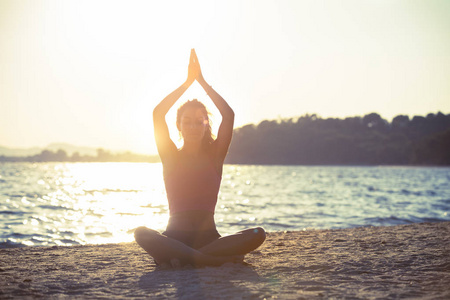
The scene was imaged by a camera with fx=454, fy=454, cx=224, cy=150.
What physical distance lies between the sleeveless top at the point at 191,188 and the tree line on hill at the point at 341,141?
105m

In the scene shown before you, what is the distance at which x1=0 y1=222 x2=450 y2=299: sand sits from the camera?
4484 mm

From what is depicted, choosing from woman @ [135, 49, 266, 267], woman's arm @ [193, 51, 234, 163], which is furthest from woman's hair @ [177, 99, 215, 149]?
woman's arm @ [193, 51, 234, 163]


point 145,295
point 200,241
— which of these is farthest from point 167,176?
point 145,295

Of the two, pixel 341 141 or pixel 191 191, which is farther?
pixel 341 141

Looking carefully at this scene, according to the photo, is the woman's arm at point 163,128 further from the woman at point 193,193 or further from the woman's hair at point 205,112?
the woman's hair at point 205,112

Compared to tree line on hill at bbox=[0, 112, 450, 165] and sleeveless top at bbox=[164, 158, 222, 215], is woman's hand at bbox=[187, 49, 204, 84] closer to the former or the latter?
sleeveless top at bbox=[164, 158, 222, 215]

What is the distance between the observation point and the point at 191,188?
19.3ft

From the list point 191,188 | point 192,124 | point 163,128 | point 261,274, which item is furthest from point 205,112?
point 261,274

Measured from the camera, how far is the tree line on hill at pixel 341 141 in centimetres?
10887

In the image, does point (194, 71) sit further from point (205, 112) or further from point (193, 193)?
point (193, 193)

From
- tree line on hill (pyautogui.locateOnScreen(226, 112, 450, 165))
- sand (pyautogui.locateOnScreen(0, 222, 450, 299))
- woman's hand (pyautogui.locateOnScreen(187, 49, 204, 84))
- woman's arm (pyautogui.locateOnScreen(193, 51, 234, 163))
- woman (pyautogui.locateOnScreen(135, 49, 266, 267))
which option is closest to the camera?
sand (pyautogui.locateOnScreen(0, 222, 450, 299))

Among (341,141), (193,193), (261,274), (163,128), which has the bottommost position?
(261,274)

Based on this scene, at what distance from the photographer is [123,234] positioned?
41.4ft

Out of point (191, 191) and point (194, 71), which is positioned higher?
point (194, 71)
